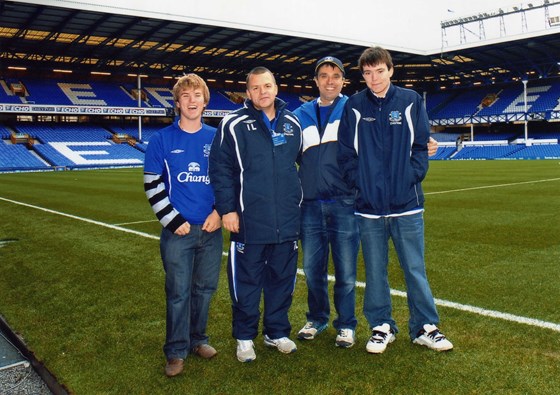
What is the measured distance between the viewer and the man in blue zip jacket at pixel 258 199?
142 inches

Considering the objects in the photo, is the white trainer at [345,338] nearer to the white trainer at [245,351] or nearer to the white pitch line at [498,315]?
the white trainer at [245,351]

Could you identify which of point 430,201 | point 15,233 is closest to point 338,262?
point 15,233

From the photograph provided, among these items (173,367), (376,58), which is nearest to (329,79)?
(376,58)

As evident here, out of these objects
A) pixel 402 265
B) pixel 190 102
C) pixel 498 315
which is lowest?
pixel 498 315

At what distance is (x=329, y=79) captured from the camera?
12.8 ft

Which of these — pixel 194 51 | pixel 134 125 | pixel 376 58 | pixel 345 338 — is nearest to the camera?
pixel 376 58

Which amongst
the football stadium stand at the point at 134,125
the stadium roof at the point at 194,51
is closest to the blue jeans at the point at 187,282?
the stadium roof at the point at 194,51

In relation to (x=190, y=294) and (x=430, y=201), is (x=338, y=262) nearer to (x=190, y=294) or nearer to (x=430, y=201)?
(x=190, y=294)

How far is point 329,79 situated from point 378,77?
0.39m

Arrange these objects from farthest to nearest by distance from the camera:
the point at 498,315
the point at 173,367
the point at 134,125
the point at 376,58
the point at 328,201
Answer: the point at 134,125, the point at 498,315, the point at 328,201, the point at 376,58, the point at 173,367

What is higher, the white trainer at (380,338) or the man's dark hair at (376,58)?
the man's dark hair at (376,58)

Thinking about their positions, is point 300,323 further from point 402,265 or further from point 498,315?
point 498,315

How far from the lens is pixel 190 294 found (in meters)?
3.77

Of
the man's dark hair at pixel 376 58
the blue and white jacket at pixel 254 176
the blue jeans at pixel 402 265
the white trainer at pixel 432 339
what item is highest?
the man's dark hair at pixel 376 58
